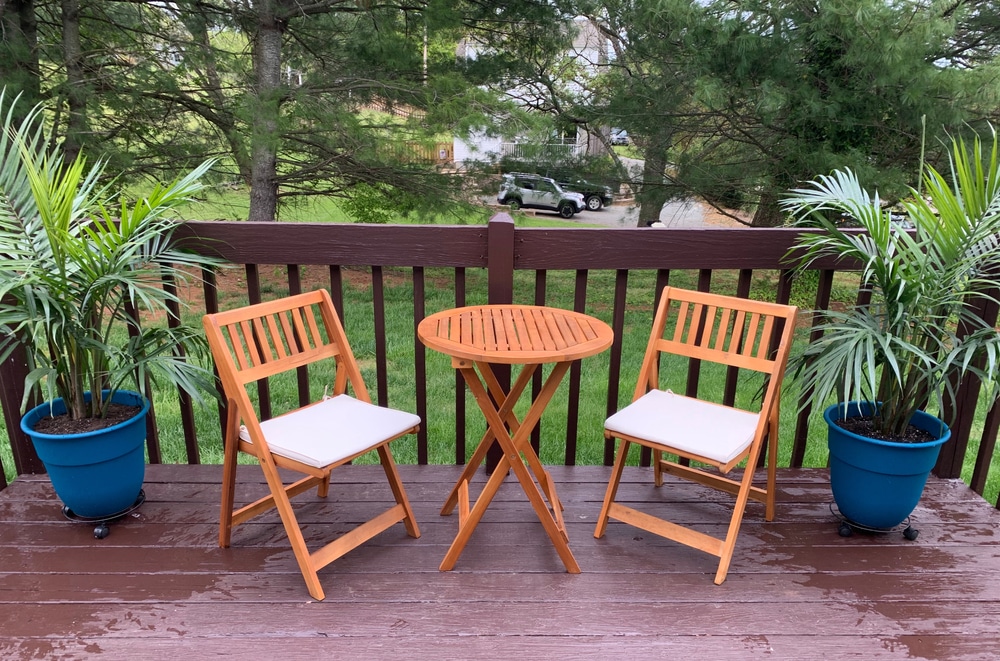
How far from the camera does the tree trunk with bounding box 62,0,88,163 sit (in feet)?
16.3

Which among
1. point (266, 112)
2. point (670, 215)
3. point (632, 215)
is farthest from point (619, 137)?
point (266, 112)

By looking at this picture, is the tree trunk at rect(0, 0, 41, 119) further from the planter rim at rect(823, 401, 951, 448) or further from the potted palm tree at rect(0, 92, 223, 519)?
the planter rim at rect(823, 401, 951, 448)

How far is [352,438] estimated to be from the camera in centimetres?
201

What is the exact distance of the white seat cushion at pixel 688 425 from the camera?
199 cm

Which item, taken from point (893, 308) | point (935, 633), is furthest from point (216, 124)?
point (935, 633)

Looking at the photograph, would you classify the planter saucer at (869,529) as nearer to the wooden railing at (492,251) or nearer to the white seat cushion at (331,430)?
the wooden railing at (492,251)

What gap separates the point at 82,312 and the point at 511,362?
135cm

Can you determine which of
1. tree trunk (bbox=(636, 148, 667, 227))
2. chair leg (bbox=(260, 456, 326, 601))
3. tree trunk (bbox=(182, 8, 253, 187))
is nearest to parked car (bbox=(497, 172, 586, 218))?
tree trunk (bbox=(636, 148, 667, 227))

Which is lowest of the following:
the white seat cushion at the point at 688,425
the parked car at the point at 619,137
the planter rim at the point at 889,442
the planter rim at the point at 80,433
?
the planter rim at the point at 80,433

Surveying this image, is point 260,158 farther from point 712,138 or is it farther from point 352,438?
point 352,438

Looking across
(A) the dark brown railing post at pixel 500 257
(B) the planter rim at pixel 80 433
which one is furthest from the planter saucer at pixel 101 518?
(A) the dark brown railing post at pixel 500 257

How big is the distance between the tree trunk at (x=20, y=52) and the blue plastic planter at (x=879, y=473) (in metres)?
5.31

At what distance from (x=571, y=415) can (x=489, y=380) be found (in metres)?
0.71

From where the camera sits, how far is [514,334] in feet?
6.81
